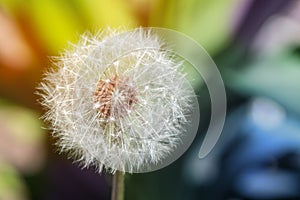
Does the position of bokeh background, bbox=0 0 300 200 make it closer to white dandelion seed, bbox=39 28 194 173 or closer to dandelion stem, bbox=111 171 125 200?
white dandelion seed, bbox=39 28 194 173

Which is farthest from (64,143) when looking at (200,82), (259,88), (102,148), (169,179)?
(259,88)

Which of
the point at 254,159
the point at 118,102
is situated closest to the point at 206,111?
the point at 254,159

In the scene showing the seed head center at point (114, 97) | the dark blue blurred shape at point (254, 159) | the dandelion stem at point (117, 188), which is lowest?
the dandelion stem at point (117, 188)

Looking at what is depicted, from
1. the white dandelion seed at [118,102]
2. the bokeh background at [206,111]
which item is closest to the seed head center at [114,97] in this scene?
the white dandelion seed at [118,102]

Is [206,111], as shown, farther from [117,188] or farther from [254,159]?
[117,188]

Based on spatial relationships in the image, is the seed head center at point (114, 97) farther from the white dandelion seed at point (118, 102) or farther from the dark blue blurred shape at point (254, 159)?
the dark blue blurred shape at point (254, 159)

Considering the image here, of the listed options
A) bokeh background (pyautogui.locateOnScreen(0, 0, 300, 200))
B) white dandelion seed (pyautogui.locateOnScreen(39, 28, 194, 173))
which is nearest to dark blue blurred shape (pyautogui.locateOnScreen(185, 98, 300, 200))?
bokeh background (pyautogui.locateOnScreen(0, 0, 300, 200))
